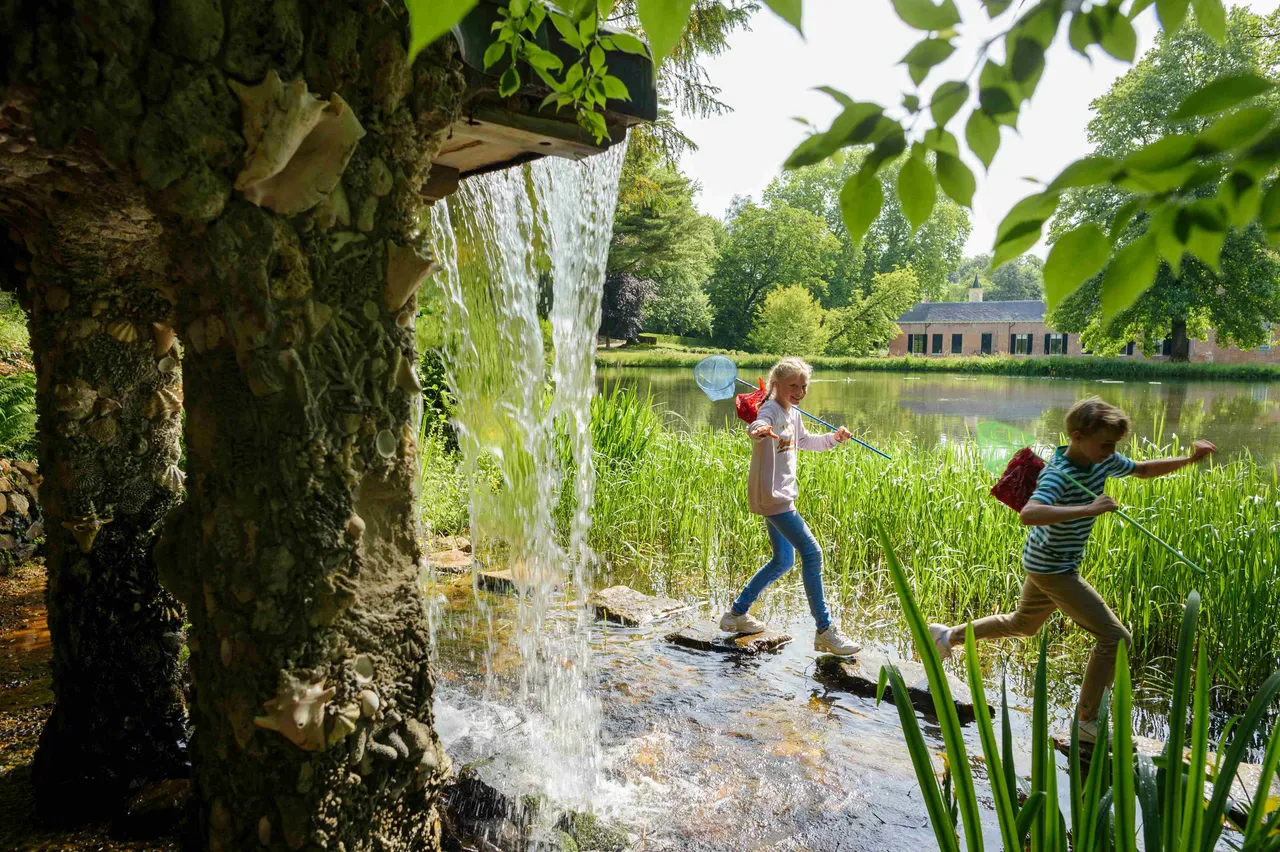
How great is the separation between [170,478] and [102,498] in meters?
0.21

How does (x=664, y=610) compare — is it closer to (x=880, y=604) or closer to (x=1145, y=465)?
(x=880, y=604)

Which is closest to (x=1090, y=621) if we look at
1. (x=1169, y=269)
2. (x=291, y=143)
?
(x=291, y=143)

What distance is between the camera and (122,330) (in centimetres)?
244

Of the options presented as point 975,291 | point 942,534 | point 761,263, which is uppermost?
point 975,291

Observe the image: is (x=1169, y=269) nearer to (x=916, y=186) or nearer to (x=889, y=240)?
(x=916, y=186)

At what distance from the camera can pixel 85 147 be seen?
1.58m

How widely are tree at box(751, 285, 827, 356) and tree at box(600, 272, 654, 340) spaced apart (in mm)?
9155

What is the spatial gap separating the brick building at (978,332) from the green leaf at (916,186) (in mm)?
54915

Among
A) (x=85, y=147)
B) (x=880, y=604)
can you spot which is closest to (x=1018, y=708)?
(x=880, y=604)

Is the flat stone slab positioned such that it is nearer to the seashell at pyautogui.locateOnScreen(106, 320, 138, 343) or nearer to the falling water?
the falling water

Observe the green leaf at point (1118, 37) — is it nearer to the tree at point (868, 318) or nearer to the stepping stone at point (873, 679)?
the stepping stone at point (873, 679)

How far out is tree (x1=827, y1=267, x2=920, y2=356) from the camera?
5222cm

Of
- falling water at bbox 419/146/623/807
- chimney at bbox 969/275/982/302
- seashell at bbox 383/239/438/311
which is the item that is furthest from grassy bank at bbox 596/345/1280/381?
chimney at bbox 969/275/982/302

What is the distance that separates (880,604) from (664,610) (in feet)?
4.30
